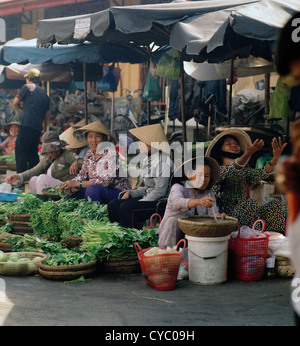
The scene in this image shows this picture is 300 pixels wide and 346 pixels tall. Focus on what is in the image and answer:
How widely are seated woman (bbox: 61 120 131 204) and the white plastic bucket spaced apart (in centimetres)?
233

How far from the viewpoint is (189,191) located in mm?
5418

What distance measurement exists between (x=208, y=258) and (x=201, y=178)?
2.79ft

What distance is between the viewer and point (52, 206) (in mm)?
6949

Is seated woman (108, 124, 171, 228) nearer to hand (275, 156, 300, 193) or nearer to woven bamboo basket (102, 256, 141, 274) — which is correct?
woven bamboo basket (102, 256, 141, 274)

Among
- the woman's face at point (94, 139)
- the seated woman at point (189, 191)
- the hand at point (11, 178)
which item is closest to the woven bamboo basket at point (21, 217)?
the hand at point (11, 178)

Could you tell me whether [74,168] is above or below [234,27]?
below

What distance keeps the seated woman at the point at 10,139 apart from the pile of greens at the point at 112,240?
26.5 ft

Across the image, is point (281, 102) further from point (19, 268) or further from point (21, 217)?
point (19, 268)

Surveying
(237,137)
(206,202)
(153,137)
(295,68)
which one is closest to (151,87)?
(153,137)

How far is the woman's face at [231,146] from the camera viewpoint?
21.1 ft

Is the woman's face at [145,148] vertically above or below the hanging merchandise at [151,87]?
below

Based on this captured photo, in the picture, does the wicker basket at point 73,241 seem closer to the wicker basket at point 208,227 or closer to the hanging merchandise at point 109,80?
the wicker basket at point 208,227

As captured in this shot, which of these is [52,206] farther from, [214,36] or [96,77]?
[96,77]
